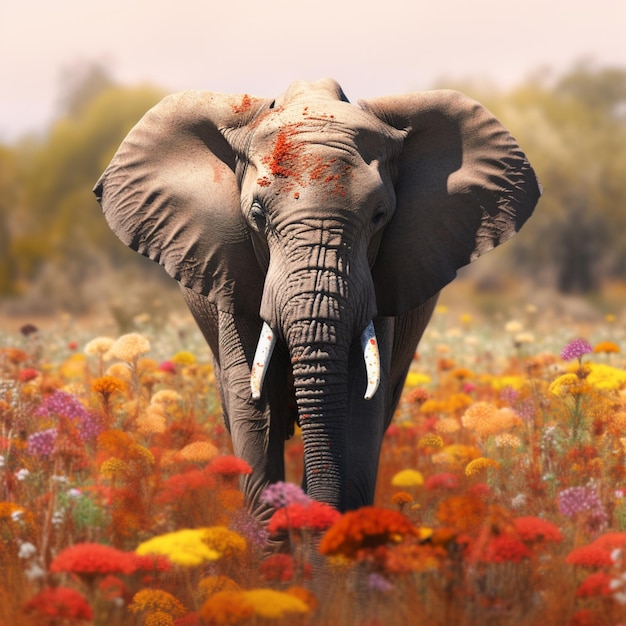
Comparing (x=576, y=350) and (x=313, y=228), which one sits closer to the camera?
(x=313, y=228)

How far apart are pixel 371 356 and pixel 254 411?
89cm

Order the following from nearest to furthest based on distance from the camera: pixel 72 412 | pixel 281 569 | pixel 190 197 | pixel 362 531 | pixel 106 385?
pixel 362 531, pixel 281 569, pixel 72 412, pixel 106 385, pixel 190 197

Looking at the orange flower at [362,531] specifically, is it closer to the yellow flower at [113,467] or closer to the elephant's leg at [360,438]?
the yellow flower at [113,467]

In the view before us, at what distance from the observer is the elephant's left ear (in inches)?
253

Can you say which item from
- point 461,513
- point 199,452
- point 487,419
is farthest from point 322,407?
point 461,513

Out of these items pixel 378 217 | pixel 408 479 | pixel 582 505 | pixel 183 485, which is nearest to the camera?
pixel 582 505

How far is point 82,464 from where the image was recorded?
5637 mm

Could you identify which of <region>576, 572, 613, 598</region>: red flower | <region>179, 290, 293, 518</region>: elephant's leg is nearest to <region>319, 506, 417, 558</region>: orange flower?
<region>576, 572, 613, 598</region>: red flower

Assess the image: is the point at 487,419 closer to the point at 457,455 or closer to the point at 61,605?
the point at 457,455

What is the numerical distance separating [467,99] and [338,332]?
195 cm

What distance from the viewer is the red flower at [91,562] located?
3836mm

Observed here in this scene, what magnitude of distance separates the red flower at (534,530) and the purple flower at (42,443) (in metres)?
1.99

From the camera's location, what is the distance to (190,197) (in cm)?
646

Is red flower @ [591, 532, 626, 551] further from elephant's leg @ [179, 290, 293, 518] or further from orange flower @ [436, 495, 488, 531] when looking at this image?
elephant's leg @ [179, 290, 293, 518]
